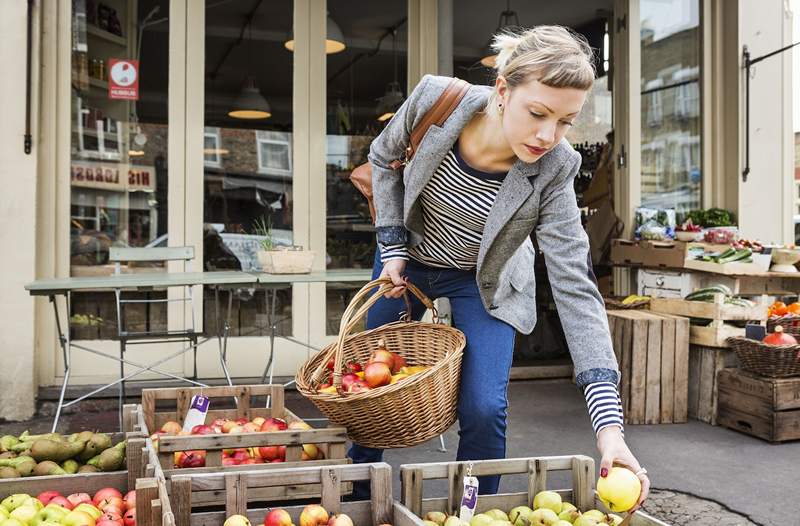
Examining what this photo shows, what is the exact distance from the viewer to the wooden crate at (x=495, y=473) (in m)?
2.21

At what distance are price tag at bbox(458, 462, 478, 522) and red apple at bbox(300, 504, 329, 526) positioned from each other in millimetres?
371

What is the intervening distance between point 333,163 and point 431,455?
2.94 metres

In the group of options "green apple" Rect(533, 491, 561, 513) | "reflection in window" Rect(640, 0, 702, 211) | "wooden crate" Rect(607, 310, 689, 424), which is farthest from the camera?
"reflection in window" Rect(640, 0, 702, 211)

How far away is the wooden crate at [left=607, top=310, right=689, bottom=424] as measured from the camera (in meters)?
5.33

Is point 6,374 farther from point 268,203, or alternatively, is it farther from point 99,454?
point 99,454

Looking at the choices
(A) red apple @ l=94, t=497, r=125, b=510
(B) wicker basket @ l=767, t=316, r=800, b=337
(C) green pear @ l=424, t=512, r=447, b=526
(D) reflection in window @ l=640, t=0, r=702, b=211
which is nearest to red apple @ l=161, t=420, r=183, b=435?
(A) red apple @ l=94, t=497, r=125, b=510

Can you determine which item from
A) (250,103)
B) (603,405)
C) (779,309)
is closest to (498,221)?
(603,405)

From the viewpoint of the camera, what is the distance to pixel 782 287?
6.11 metres

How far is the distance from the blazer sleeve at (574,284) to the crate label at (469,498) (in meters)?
0.40

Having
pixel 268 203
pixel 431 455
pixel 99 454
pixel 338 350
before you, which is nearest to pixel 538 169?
pixel 338 350

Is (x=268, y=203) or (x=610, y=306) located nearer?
(x=610, y=306)

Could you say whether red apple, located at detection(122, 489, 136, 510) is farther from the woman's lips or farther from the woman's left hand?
the woman's lips

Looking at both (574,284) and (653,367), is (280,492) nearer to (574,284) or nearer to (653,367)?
(574,284)

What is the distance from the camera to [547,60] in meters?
2.05
